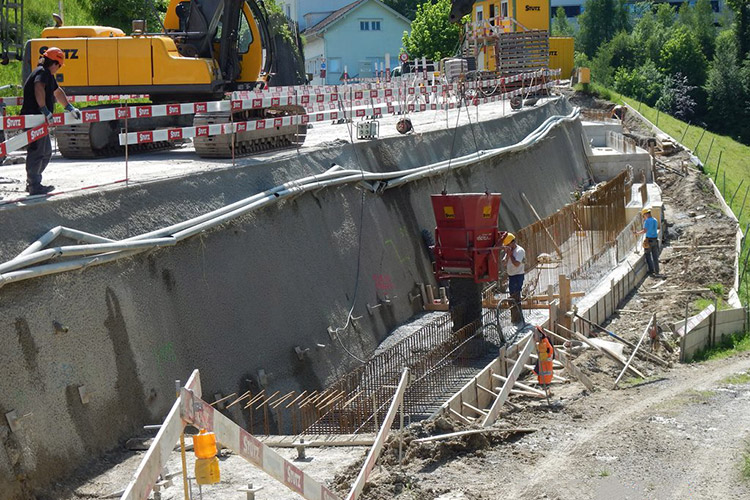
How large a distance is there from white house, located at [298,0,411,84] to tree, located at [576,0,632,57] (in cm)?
2507

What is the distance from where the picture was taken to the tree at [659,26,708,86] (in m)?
71.9

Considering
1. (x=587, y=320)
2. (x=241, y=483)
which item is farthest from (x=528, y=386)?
(x=241, y=483)

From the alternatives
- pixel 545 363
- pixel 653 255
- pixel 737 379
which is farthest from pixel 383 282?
pixel 653 255

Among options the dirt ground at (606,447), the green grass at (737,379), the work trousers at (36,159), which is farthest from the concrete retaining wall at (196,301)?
the green grass at (737,379)

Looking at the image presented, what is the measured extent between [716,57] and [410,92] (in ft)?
160

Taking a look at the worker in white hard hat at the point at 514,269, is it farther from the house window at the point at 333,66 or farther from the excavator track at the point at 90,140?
the house window at the point at 333,66

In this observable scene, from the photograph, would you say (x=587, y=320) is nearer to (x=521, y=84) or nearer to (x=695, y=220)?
(x=695, y=220)

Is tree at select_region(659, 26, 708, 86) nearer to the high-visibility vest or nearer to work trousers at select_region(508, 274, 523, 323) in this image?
work trousers at select_region(508, 274, 523, 323)

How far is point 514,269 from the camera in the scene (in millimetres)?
16578

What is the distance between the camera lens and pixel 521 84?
36.9 metres

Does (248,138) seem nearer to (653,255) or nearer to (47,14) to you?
(653,255)

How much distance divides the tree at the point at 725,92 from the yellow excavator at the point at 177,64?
55.2m

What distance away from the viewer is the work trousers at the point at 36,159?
11.0 m

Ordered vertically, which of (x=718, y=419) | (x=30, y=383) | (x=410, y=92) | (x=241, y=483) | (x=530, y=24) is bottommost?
(x=718, y=419)
